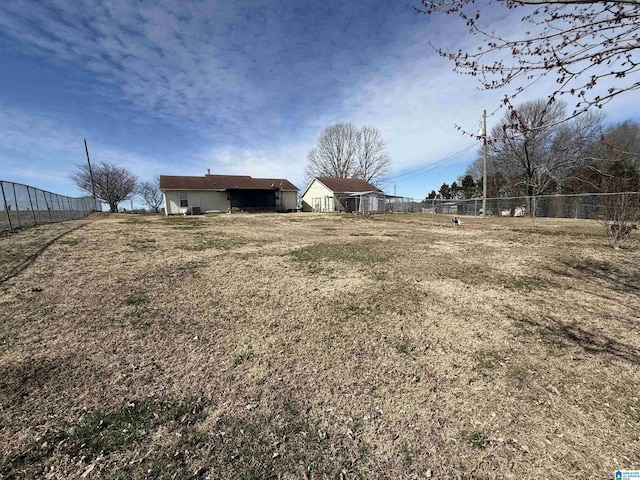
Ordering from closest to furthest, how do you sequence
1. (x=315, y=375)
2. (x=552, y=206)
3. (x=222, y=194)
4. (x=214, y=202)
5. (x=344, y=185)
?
(x=315, y=375) → (x=552, y=206) → (x=214, y=202) → (x=222, y=194) → (x=344, y=185)

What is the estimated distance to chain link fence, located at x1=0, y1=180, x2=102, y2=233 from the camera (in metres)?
8.95

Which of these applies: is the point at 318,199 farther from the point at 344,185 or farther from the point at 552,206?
the point at 552,206

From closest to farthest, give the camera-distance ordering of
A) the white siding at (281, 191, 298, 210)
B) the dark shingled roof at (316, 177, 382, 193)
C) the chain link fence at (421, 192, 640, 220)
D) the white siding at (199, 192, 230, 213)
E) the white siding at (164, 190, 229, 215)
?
the chain link fence at (421, 192, 640, 220) → the white siding at (164, 190, 229, 215) → the white siding at (199, 192, 230, 213) → the dark shingled roof at (316, 177, 382, 193) → the white siding at (281, 191, 298, 210)

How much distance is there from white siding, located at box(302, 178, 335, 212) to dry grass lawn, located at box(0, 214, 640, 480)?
2557 centimetres

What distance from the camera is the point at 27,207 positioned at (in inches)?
445

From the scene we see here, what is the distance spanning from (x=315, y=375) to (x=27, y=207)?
1540 cm

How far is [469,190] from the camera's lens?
4259 cm

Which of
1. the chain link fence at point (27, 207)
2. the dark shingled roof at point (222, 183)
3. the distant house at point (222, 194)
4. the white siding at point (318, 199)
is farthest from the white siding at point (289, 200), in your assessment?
the chain link fence at point (27, 207)

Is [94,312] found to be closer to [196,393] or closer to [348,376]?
[196,393]

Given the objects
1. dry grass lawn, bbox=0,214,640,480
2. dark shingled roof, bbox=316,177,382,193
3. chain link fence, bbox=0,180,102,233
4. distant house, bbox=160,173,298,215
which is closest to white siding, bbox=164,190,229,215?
distant house, bbox=160,173,298,215

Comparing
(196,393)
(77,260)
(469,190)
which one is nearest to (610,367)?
(196,393)

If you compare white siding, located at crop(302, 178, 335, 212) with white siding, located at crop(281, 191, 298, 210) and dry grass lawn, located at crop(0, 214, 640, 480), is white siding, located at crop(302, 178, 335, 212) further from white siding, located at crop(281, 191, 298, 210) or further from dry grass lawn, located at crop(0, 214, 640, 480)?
dry grass lawn, located at crop(0, 214, 640, 480)

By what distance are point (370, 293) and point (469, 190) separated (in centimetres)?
4549

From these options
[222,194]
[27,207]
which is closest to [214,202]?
[222,194]
